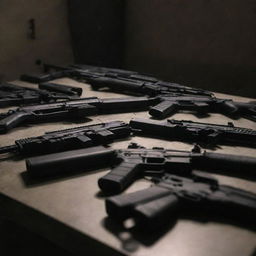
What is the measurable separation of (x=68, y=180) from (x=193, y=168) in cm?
61

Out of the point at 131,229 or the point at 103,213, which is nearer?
the point at 131,229

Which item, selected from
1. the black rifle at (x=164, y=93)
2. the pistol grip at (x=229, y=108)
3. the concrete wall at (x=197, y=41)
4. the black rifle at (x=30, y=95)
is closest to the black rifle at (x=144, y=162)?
the black rifle at (x=164, y=93)

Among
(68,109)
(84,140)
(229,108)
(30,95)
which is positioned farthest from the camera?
(30,95)

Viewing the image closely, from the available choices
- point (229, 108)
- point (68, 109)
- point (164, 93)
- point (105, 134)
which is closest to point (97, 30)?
point (164, 93)

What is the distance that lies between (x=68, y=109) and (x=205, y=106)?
1.04 meters

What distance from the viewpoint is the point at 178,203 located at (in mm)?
1288

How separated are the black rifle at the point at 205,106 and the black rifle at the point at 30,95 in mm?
823

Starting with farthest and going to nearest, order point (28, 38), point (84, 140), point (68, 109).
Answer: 1. point (28, 38)
2. point (68, 109)
3. point (84, 140)

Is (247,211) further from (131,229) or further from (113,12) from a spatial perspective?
(113,12)

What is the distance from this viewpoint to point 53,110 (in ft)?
7.91

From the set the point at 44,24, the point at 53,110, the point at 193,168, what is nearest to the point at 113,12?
the point at 44,24

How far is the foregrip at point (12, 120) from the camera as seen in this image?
214 cm

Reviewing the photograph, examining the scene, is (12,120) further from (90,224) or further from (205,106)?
(205,106)

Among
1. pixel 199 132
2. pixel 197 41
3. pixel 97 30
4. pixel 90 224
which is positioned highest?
pixel 97 30
